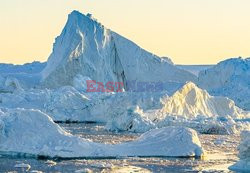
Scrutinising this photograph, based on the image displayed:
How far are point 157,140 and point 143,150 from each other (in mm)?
561

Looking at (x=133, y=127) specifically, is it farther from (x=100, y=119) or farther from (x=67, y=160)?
(x=67, y=160)

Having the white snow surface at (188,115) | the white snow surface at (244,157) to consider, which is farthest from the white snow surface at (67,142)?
the white snow surface at (188,115)

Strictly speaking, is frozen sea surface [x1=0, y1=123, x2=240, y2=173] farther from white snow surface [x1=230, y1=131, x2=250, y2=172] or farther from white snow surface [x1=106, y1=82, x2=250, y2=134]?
white snow surface [x1=106, y1=82, x2=250, y2=134]

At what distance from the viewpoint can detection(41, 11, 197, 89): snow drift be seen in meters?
45.5

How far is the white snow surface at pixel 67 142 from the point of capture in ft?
61.2

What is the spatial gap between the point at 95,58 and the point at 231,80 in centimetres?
1559

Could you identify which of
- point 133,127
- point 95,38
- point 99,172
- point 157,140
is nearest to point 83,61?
point 95,38

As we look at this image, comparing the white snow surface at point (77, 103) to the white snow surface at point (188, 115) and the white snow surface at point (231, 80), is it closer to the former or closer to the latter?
the white snow surface at point (188, 115)

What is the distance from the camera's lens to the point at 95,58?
47.1m

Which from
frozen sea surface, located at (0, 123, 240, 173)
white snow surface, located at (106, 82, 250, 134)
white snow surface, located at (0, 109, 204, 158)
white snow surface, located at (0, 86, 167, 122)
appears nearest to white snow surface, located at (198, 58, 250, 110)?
white snow surface, located at (106, 82, 250, 134)

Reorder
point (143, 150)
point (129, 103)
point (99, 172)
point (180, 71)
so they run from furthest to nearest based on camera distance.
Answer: point (180, 71) → point (129, 103) → point (143, 150) → point (99, 172)

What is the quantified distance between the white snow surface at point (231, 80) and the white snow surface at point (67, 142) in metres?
34.5

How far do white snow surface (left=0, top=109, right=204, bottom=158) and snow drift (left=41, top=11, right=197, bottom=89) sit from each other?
25.4 m

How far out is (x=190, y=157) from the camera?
19.0 metres
